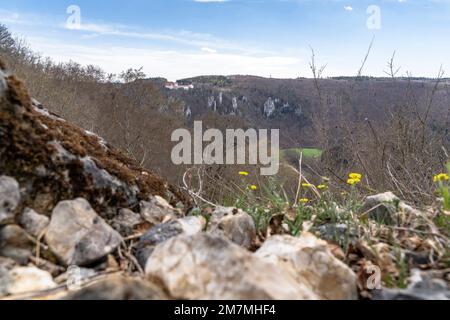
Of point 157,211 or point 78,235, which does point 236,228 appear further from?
point 78,235

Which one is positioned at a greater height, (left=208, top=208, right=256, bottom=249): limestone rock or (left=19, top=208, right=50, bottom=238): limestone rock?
(left=19, top=208, right=50, bottom=238): limestone rock

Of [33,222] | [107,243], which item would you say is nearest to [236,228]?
[107,243]

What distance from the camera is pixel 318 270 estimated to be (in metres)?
1.81

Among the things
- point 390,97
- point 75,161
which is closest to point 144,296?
point 75,161

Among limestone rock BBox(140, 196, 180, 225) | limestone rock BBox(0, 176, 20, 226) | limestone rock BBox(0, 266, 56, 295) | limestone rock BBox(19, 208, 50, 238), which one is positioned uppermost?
limestone rock BBox(0, 176, 20, 226)

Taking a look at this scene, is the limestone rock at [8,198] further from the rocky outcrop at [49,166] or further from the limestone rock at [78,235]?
the limestone rock at [78,235]

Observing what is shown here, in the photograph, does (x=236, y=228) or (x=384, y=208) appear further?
(x=384, y=208)

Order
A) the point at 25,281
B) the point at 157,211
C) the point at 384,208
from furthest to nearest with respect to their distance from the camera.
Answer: the point at 384,208
the point at 157,211
the point at 25,281

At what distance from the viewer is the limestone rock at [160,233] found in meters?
2.01

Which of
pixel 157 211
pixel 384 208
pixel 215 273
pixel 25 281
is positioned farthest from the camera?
pixel 384 208

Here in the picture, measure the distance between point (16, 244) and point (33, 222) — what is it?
144 millimetres

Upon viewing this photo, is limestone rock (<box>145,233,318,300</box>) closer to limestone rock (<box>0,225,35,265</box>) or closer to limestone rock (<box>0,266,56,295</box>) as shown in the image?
limestone rock (<box>0,266,56,295</box>)

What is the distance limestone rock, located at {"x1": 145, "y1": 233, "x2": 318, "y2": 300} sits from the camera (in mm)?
1530

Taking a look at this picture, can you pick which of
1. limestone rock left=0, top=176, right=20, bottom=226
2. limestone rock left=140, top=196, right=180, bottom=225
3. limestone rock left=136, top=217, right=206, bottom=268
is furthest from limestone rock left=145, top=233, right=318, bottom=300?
limestone rock left=140, top=196, right=180, bottom=225
